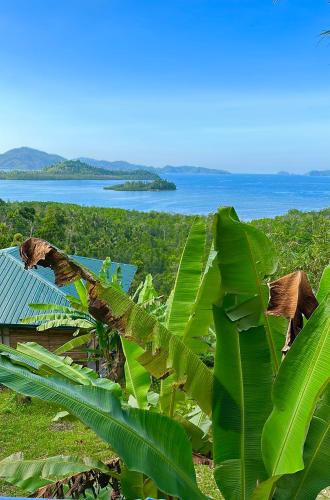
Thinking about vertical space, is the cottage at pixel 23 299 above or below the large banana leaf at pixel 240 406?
below

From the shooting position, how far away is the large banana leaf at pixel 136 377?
2016 millimetres

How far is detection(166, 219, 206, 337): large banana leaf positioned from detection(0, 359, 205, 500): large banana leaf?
0.59 metres

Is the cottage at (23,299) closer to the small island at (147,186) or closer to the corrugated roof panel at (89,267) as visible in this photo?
→ the corrugated roof panel at (89,267)

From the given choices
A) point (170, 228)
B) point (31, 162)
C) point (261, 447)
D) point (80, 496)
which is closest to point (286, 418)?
point (261, 447)

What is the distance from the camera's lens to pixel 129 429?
1.30 meters

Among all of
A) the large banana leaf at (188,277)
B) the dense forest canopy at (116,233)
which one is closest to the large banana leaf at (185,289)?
the large banana leaf at (188,277)

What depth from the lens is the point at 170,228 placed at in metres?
38.2

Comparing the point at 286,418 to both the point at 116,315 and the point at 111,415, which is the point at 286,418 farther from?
the point at 116,315

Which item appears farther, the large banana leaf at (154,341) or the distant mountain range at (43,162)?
the distant mountain range at (43,162)

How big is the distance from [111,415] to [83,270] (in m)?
0.53

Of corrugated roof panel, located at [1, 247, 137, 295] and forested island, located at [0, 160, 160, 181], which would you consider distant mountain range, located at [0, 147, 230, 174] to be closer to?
forested island, located at [0, 160, 160, 181]

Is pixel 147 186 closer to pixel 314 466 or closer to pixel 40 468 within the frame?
pixel 40 468

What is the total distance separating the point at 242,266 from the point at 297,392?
42cm

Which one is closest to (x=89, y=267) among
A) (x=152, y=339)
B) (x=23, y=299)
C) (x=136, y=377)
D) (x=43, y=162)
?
(x=23, y=299)
